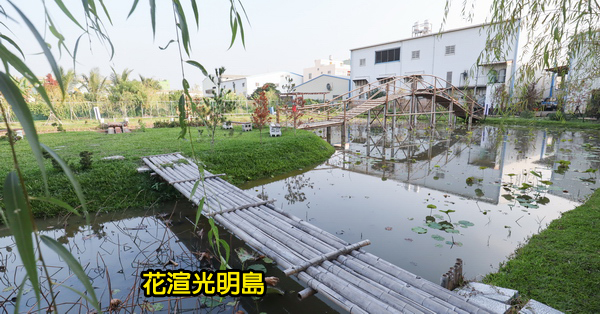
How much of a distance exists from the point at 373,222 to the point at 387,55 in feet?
65.2

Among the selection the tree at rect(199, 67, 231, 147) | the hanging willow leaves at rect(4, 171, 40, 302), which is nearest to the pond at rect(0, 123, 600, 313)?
the tree at rect(199, 67, 231, 147)

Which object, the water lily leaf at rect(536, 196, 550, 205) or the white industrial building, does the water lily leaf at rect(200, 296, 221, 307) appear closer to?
the water lily leaf at rect(536, 196, 550, 205)

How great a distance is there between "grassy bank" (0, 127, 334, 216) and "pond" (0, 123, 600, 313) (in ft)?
1.10

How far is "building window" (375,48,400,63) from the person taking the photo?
2116cm

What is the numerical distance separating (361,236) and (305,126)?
6835mm

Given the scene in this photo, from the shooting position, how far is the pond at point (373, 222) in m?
2.77

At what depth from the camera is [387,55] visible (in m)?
21.7

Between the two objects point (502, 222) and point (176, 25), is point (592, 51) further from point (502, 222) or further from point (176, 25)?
point (176, 25)

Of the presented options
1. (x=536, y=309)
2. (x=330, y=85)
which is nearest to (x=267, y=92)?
(x=330, y=85)

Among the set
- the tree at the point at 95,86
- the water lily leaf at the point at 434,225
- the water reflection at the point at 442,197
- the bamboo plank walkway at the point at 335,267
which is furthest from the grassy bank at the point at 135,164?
the tree at the point at 95,86

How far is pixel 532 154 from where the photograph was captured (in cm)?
822

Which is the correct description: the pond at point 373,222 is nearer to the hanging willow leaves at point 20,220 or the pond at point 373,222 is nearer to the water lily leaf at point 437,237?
the water lily leaf at point 437,237

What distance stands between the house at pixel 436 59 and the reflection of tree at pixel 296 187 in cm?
1330

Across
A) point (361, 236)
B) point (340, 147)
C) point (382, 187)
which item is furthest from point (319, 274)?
point (340, 147)
